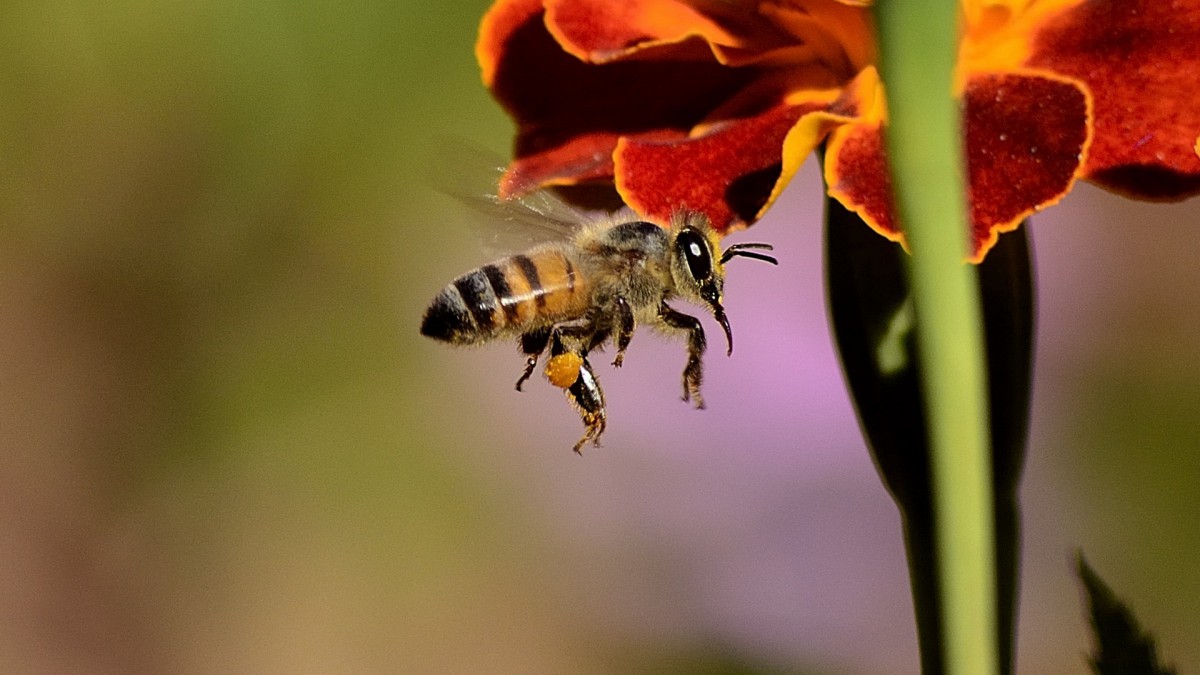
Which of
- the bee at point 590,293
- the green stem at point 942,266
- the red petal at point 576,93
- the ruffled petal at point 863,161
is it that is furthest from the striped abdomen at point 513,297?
the green stem at point 942,266

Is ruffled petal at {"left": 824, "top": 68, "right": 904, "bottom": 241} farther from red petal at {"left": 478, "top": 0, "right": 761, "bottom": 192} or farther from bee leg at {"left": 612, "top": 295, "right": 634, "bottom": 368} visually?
bee leg at {"left": 612, "top": 295, "right": 634, "bottom": 368}

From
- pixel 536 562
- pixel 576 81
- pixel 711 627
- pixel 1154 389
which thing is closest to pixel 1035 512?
pixel 1154 389

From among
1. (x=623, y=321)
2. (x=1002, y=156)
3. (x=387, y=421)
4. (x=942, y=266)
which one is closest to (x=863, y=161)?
(x=1002, y=156)

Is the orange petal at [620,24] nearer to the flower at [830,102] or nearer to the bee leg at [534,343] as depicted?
the flower at [830,102]

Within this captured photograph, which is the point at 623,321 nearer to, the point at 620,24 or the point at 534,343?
the point at 534,343

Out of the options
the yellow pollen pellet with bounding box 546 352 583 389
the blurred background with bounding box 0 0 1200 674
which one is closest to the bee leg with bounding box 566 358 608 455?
the yellow pollen pellet with bounding box 546 352 583 389

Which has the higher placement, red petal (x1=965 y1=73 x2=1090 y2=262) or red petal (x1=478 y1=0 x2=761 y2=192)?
red petal (x1=478 y1=0 x2=761 y2=192)
